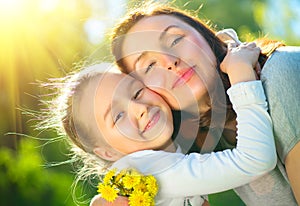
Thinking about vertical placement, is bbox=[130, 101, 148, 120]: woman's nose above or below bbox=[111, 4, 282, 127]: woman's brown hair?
below

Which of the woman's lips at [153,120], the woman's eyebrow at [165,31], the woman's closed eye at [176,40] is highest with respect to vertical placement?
A: the woman's eyebrow at [165,31]

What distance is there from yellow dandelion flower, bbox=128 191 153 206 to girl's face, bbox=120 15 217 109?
402 mm

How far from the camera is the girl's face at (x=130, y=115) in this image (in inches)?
80.7

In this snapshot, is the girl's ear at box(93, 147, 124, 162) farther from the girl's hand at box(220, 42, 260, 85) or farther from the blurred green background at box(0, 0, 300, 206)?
the blurred green background at box(0, 0, 300, 206)

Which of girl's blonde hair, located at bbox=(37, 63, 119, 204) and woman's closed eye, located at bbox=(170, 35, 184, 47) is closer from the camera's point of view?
woman's closed eye, located at bbox=(170, 35, 184, 47)

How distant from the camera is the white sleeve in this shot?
1.81 meters

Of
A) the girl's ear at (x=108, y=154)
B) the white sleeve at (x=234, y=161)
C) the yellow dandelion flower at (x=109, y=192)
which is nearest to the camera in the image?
the white sleeve at (x=234, y=161)

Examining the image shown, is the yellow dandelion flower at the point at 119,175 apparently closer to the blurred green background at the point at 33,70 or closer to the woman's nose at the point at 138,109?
the woman's nose at the point at 138,109

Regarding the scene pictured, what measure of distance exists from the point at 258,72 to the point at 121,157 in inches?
24.8

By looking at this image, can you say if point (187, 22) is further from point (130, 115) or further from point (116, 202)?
point (116, 202)

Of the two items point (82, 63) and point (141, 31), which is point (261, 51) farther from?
point (82, 63)

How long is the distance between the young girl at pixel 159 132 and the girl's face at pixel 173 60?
Answer: 0.06 metres

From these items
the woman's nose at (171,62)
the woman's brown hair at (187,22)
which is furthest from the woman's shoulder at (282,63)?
the woman's nose at (171,62)

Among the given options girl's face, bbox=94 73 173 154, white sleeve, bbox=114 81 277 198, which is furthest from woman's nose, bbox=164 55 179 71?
white sleeve, bbox=114 81 277 198
